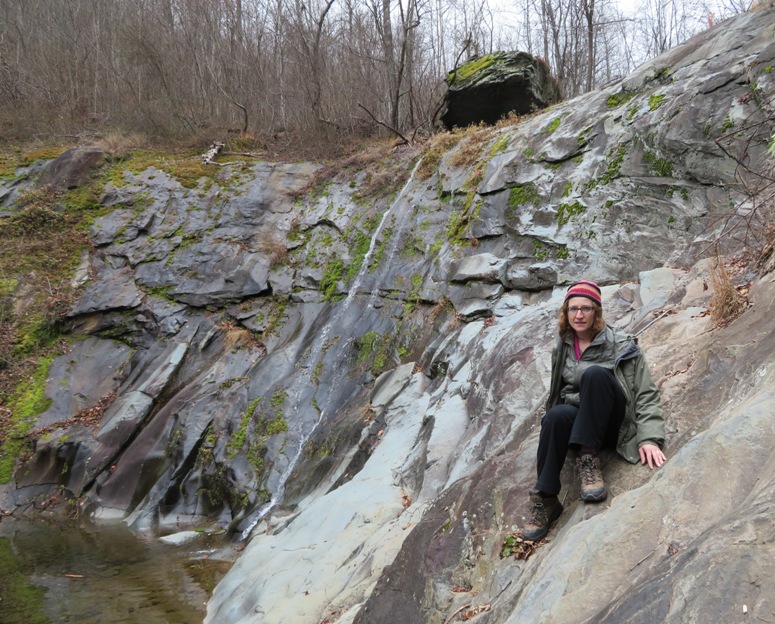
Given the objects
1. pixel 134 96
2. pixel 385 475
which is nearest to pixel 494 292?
pixel 385 475

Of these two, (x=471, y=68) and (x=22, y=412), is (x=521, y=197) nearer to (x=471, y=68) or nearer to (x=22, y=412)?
(x=471, y=68)

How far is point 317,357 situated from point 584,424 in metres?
7.27

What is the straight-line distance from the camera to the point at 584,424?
2893mm

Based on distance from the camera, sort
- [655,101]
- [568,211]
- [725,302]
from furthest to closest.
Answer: [568,211], [655,101], [725,302]

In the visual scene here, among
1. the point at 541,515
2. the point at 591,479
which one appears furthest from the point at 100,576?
the point at 591,479

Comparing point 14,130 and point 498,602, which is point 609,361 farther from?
point 14,130

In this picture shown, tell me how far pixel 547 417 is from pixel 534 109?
1151 centimetres

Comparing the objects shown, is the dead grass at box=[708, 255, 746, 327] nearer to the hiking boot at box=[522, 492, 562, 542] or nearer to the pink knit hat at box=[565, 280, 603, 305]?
the pink knit hat at box=[565, 280, 603, 305]

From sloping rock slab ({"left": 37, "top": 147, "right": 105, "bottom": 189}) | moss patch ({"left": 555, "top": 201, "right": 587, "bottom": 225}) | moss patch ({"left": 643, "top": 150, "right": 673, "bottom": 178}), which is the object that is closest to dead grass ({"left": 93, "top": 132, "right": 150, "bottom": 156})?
sloping rock slab ({"left": 37, "top": 147, "right": 105, "bottom": 189})

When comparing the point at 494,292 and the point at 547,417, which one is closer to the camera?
the point at 547,417

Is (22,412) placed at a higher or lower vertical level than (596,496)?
lower

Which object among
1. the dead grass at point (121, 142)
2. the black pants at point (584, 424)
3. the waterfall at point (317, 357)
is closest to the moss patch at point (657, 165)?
the waterfall at point (317, 357)

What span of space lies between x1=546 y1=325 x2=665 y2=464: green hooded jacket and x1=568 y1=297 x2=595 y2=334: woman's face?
113 mm

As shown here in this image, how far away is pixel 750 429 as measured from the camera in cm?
230
